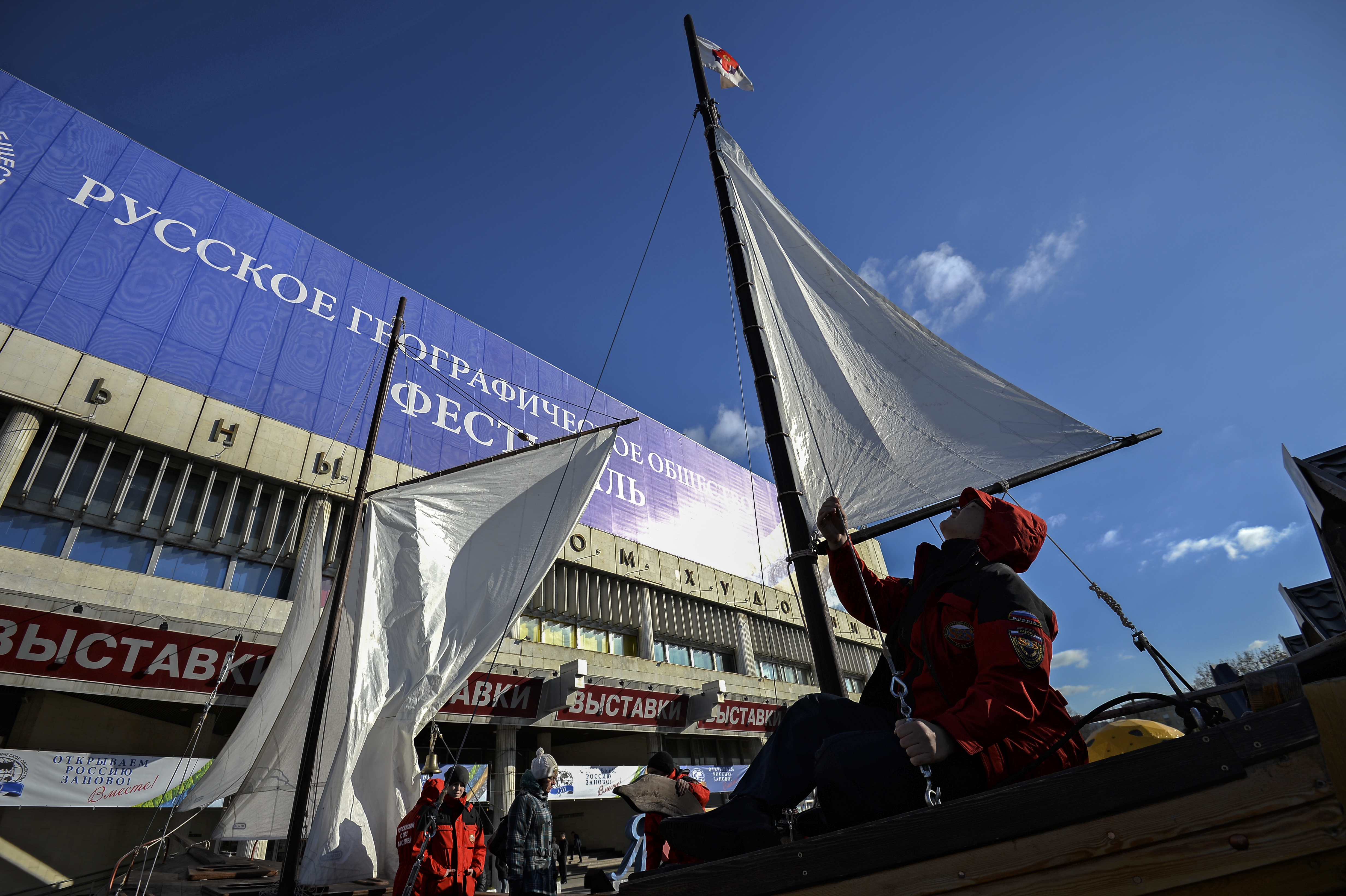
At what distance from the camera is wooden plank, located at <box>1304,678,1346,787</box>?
1399 mm

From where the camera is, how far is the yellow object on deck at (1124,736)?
650 cm

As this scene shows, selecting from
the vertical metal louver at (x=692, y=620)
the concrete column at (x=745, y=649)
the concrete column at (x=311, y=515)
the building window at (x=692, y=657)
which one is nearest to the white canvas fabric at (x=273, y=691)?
the concrete column at (x=311, y=515)

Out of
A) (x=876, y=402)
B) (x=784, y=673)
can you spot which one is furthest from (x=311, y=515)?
(x=784, y=673)

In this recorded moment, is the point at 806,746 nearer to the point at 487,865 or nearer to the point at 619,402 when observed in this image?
the point at 487,865

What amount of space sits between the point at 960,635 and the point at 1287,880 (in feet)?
3.34

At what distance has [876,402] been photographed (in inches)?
223

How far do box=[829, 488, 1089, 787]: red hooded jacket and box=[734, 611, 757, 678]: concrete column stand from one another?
24.5 m

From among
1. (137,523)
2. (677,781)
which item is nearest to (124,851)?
(137,523)

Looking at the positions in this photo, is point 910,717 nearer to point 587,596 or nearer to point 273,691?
point 273,691

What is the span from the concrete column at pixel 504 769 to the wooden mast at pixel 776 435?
1392cm

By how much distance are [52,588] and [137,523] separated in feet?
6.98

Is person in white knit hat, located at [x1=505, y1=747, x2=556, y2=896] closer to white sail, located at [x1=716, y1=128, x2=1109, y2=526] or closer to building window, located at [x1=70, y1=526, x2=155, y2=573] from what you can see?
white sail, located at [x1=716, y1=128, x2=1109, y2=526]

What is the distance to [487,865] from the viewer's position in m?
12.1

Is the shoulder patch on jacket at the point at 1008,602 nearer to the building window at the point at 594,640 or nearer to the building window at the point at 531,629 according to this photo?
the building window at the point at 531,629
